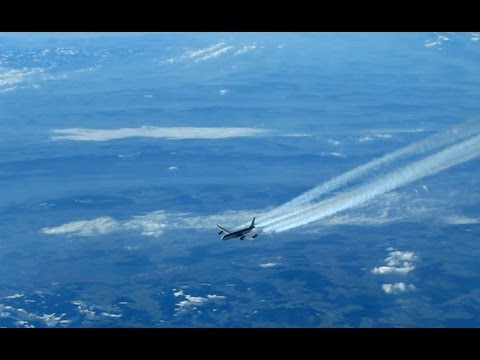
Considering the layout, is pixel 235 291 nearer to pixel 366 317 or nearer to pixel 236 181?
pixel 366 317

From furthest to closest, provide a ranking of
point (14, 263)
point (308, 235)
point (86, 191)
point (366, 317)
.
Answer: point (86, 191) → point (308, 235) → point (14, 263) → point (366, 317)

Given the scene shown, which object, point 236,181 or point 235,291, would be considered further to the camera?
point 236,181
